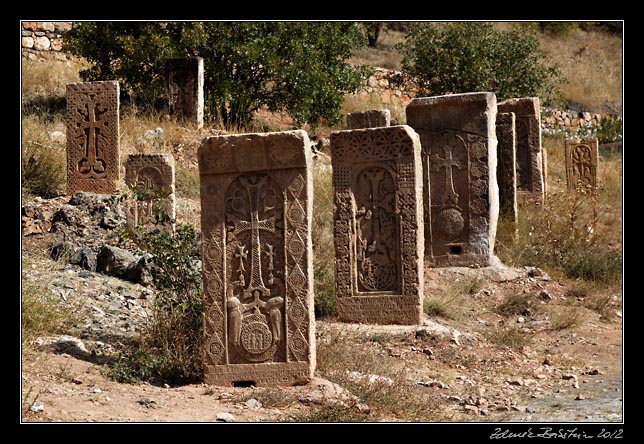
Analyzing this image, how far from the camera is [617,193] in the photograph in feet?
57.8

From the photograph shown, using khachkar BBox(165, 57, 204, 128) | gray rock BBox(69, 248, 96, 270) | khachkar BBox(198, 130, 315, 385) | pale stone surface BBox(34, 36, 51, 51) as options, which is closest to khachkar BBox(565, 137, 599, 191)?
khachkar BBox(165, 57, 204, 128)

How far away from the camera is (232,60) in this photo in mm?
17234

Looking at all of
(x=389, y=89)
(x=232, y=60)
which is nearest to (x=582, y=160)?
(x=232, y=60)

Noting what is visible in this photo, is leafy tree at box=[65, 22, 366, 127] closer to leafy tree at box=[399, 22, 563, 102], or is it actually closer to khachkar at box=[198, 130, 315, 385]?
leafy tree at box=[399, 22, 563, 102]

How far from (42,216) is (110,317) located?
3608 mm

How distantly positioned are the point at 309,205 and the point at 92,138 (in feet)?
22.5

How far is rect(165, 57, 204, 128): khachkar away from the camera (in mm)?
16062

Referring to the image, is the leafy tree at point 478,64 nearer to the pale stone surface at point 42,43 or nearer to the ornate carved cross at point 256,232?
the pale stone surface at point 42,43

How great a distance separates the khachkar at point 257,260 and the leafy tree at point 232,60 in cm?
1020

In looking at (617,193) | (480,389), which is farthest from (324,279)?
(617,193)

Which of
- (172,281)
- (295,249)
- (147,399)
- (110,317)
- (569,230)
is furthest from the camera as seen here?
(569,230)

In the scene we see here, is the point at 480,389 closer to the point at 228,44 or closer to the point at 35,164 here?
the point at 35,164

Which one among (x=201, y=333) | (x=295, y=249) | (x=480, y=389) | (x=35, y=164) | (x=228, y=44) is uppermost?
(x=228, y=44)

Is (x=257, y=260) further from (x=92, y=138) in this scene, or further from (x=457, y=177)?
(x=92, y=138)
